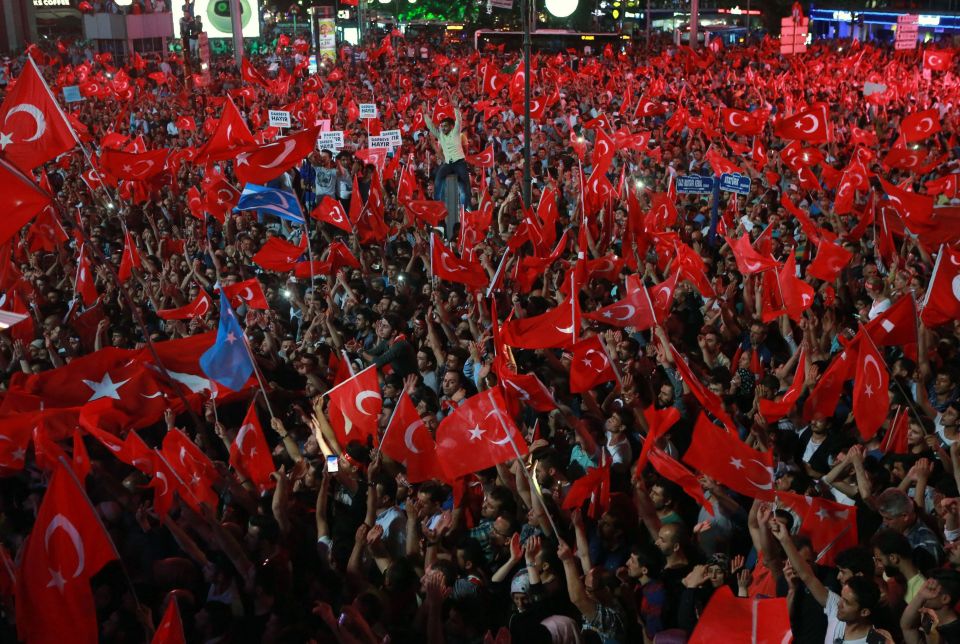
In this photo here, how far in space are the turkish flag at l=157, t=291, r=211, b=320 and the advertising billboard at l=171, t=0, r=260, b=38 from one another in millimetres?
29931

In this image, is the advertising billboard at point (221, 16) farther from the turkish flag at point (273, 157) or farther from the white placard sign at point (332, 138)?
the turkish flag at point (273, 157)

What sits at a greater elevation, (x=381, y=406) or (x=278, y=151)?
(x=278, y=151)

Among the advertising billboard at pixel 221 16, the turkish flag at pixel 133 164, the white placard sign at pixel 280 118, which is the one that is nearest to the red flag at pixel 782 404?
the turkish flag at pixel 133 164

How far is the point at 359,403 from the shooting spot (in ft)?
22.3

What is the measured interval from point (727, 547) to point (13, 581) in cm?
340

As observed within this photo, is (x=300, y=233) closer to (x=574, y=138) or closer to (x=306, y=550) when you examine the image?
(x=574, y=138)

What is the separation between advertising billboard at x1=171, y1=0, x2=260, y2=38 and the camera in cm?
3834

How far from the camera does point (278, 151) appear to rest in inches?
396

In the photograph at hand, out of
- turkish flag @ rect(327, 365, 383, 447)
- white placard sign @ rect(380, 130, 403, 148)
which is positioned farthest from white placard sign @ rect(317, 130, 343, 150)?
turkish flag @ rect(327, 365, 383, 447)

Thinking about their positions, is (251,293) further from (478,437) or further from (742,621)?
(742,621)

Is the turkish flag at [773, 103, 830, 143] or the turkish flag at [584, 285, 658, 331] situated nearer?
the turkish flag at [584, 285, 658, 331]

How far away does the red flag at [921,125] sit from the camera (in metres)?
14.6

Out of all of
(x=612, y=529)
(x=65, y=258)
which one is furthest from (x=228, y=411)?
(x=65, y=258)

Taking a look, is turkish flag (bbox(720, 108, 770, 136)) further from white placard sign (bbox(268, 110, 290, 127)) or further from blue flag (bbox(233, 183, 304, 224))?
blue flag (bbox(233, 183, 304, 224))
